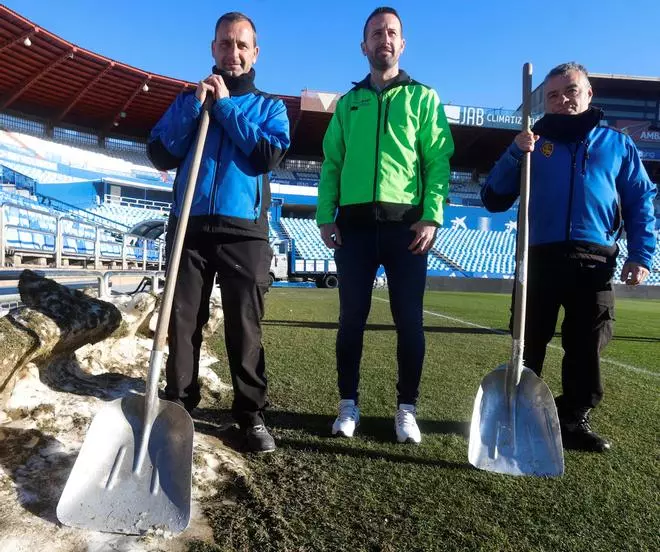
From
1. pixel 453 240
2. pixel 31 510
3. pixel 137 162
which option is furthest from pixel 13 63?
pixel 31 510

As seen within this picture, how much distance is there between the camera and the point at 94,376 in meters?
2.34

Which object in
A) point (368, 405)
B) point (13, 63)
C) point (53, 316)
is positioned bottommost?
point (368, 405)

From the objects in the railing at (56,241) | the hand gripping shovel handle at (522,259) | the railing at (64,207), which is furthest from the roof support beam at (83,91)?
the hand gripping shovel handle at (522,259)

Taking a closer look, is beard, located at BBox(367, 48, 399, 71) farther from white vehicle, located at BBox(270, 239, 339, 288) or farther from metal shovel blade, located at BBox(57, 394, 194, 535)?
white vehicle, located at BBox(270, 239, 339, 288)

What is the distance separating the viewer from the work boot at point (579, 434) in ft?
6.24

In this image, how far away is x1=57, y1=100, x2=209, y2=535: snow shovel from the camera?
3.98 ft

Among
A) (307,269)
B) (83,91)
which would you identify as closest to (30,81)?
(83,91)

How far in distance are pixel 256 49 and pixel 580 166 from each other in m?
1.44

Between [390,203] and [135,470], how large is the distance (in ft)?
4.26

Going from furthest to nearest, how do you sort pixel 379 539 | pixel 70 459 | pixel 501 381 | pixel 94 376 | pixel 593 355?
pixel 94 376 → pixel 593 355 → pixel 501 381 → pixel 70 459 → pixel 379 539

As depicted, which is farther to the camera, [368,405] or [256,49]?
[368,405]

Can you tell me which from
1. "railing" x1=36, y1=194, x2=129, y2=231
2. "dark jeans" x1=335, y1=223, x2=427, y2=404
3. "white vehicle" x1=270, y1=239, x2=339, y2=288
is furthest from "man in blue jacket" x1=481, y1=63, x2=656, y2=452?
"railing" x1=36, y1=194, x2=129, y2=231

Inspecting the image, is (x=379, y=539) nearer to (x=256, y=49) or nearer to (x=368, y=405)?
(x=368, y=405)

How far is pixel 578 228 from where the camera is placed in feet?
6.51
